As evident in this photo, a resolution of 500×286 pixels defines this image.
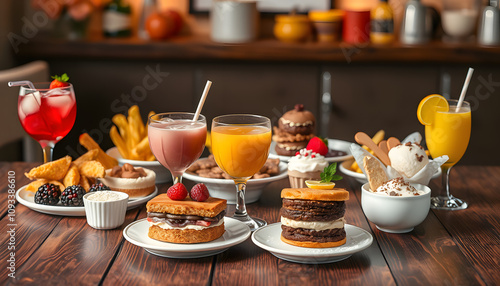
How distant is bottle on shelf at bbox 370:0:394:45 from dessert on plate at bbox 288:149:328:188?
170cm

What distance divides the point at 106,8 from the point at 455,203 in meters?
2.47

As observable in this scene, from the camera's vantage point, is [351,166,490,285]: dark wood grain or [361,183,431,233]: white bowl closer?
[351,166,490,285]: dark wood grain

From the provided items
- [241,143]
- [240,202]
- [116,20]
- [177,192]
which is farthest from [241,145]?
[116,20]

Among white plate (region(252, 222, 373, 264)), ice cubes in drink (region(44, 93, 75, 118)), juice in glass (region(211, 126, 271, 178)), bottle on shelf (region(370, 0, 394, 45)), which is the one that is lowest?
white plate (region(252, 222, 373, 264))

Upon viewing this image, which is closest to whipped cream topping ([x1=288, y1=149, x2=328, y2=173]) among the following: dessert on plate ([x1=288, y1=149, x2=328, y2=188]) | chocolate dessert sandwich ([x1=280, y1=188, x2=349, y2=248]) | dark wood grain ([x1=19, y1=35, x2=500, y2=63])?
dessert on plate ([x1=288, y1=149, x2=328, y2=188])

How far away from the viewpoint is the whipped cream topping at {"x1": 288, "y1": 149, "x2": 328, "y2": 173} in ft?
5.12

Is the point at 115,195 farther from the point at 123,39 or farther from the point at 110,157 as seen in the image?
the point at 123,39

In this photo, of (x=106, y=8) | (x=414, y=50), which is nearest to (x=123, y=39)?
(x=106, y=8)

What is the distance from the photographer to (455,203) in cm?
149

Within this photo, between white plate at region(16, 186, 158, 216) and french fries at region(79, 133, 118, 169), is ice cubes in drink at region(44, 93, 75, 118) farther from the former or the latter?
white plate at region(16, 186, 158, 216)

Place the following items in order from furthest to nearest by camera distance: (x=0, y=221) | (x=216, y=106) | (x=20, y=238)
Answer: (x=216, y=106), (x=0, y=221), (x=20, y=238)

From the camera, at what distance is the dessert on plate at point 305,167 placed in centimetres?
156

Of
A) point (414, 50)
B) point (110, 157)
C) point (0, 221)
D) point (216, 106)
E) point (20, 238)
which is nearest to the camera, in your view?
point (20, 238)

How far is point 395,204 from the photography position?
1237 millimetres
